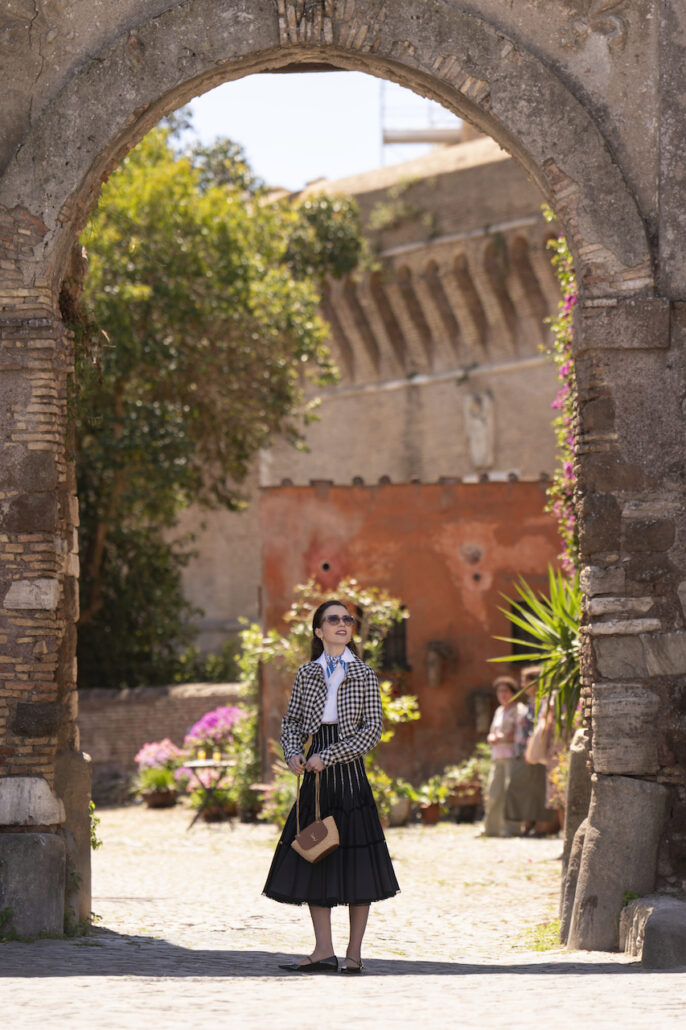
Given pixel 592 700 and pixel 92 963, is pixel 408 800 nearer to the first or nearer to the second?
pixel 592 700

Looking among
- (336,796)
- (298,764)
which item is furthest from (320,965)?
(298,764)

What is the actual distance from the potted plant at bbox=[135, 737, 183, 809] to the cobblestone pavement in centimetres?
502

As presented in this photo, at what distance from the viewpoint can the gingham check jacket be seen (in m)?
6.09

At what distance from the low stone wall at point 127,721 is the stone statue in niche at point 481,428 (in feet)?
27.1

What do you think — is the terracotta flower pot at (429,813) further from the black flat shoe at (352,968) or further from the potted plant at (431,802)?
the black flat shoe at (352,968)

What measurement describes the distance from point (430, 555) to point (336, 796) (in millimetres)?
11641

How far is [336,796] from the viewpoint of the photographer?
6.14 m

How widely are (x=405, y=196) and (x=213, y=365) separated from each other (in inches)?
264

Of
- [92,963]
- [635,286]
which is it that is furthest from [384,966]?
[635,286]

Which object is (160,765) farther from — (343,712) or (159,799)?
(343,712)

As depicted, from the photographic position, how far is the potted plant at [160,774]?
57.9ft

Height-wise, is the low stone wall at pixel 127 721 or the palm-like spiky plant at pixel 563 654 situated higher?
the palm-like spiky plant at pixel 563 654

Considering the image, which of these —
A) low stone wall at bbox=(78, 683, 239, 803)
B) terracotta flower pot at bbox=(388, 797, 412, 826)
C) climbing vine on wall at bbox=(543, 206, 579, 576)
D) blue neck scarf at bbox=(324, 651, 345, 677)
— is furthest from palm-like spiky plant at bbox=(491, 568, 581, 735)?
low stone wall at bbox=(78, 683, 239, 803)

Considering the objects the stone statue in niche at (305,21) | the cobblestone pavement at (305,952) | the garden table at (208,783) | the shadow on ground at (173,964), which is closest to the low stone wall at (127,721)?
the garden table at (208,783)
